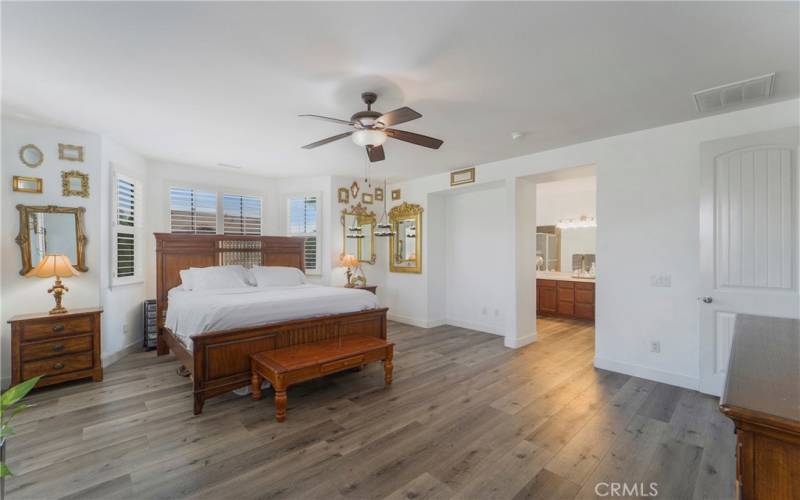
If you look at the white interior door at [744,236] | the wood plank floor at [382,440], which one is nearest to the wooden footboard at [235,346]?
the wood plank floor at [382,440]

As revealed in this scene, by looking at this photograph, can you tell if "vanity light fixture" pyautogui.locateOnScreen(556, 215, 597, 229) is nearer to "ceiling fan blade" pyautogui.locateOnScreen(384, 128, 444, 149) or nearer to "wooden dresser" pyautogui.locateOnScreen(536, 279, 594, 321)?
"wooden dresser" pyautogui.locateOnScreen(536, 279, 594, 321)

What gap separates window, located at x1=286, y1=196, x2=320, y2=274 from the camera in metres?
6.16

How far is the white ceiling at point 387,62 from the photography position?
190cm

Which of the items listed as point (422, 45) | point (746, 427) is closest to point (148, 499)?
point (746, 427)

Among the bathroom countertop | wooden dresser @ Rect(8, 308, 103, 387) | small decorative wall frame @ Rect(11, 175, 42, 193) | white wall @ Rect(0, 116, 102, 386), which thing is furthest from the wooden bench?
the bathroom countertop

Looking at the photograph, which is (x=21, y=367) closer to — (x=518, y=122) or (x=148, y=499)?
(x=148, y=499)

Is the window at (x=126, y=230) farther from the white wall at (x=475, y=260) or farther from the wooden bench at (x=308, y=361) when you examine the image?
the white wall at (x=475, y=260)

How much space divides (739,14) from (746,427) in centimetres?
223

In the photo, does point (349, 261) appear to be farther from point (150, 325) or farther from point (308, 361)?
point (308, 361)

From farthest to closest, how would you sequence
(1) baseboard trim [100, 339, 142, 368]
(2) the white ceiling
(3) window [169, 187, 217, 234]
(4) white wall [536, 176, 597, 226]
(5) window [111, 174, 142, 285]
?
(4) white wall [536, 176, 597, 226] < (3) window [169, 187, 217, 234] < (5) window [111, 174, 142, 285] < (1) baseboard trim [100, 339, 142, 368] < (2) the white ceiling

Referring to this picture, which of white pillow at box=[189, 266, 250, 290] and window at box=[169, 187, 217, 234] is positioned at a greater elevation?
window at box=[169, 187, 217, 234]

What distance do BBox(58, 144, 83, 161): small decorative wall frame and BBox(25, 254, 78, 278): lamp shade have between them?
3.73 ft

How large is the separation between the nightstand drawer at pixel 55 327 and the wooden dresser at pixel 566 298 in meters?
7.06

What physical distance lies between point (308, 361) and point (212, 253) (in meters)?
3.05
